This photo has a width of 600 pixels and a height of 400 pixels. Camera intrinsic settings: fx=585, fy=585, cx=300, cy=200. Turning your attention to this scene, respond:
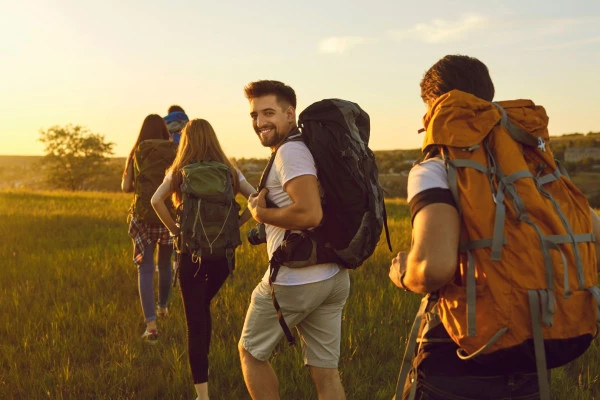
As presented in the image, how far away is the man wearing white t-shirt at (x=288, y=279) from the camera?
3078 mm

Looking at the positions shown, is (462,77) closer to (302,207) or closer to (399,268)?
(399,268)

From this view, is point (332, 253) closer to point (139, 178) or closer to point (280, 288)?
point (280, 288)

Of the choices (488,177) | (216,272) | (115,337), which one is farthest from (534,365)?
(115,337)

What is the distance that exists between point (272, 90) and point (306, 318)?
4.44 ft

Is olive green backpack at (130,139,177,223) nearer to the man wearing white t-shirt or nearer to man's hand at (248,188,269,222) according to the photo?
the man wearing white t-shirt

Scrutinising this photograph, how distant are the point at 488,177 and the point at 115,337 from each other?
4.78 m

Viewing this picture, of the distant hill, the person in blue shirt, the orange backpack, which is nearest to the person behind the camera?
the orange backpack

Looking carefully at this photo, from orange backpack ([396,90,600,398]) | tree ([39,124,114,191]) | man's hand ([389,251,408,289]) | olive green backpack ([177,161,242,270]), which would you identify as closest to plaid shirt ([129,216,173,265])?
olive green backpack ([177,161,242,270])

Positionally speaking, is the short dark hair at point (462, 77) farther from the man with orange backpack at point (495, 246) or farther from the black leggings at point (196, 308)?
the black leggings at point (196, 308)

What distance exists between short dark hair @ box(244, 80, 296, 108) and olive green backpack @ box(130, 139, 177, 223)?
234 cm

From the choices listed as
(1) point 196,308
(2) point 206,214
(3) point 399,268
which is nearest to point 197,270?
(1) point 196,308

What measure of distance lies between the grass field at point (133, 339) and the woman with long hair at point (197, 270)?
495 mm

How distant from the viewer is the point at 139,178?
5.51 metres

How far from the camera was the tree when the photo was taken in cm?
6462
